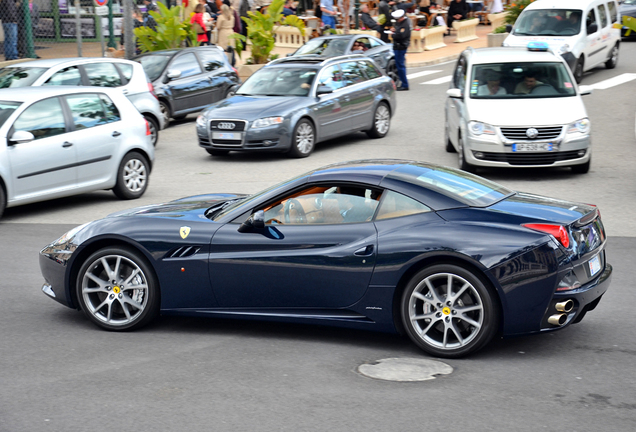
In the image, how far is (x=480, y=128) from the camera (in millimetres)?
13234

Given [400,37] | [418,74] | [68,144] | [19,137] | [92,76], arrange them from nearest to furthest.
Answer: [19,137], [68,144], [92,76], [400,37], [418,74]

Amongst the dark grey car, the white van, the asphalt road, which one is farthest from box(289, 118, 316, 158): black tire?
the white van

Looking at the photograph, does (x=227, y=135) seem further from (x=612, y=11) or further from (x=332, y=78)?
(x=612, y=11)

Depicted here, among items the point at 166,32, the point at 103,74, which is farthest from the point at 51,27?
the point at 103,74

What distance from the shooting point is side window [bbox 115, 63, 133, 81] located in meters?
16.7

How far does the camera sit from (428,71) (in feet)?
91.4

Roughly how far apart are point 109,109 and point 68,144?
1006mm

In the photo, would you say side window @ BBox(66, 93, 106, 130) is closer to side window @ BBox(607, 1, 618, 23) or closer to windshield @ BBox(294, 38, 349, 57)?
windshield @ BBox(294, 38, 349, 57)

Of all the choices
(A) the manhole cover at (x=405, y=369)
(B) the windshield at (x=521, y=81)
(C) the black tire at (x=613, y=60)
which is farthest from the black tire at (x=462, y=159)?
(C) the black tire at (x=613, y=60)

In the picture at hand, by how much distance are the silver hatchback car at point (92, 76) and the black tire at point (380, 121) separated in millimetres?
4174

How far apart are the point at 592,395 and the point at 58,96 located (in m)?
8.40

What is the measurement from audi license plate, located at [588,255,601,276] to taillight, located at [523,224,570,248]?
346 millimetres

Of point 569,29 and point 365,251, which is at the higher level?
point 569,29

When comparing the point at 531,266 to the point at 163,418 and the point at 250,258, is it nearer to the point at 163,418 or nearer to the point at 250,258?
the point at 250,258
